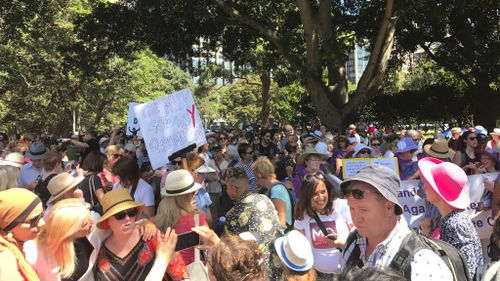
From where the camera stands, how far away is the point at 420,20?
14.9 metres

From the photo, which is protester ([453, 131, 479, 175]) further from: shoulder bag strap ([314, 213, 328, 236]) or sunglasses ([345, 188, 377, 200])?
sunglasses ([345, 188, 377, 200])

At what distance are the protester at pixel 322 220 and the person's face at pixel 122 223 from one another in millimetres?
1650

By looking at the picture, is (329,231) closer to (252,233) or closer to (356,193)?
(252,233)

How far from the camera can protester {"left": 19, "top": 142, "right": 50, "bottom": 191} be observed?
7267 millimetres

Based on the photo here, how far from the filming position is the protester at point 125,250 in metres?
3.24

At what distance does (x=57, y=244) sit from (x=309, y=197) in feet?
7.29

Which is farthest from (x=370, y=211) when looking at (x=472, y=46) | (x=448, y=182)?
(x=472, y=46)

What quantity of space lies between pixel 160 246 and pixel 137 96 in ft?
118

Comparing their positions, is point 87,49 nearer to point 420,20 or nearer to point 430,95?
point 420,20

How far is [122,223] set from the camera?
336 cm

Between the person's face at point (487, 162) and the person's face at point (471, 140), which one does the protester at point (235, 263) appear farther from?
the person's face at point (471, 140)

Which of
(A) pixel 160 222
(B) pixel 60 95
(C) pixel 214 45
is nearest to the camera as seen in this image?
(A) pixel 160 222

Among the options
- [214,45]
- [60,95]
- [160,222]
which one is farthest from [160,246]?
[60,95]

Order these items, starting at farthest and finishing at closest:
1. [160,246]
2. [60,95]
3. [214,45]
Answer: [60,95] → [214,45] → [160,246]
